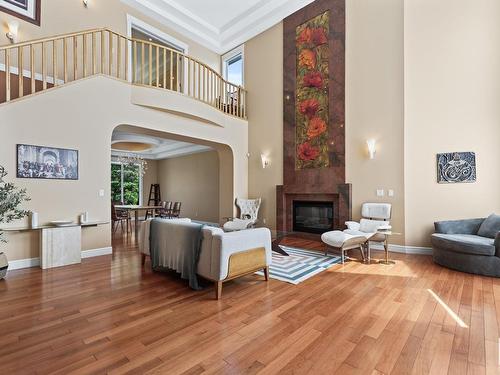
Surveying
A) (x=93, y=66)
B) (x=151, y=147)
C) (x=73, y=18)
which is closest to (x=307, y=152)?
(x=93, y=66)

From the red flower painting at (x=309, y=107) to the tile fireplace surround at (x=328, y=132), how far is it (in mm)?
253

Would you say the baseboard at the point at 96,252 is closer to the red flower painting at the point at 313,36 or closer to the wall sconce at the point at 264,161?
the wall sconce at the point at 264,161

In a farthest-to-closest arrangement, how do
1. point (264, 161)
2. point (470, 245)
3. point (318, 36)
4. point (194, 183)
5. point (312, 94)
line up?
point (194, 183) → point (264, 161) → point (312, 94) → point (318, 36) → point (470, 245)

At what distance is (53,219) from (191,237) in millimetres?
2802

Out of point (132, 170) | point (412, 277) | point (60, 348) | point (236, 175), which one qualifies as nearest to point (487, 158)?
point (412, 277)

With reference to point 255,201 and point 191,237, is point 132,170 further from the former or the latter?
point 191,237

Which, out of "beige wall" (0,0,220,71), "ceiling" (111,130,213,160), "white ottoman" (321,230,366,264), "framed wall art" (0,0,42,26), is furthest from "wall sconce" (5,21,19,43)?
"white ottoman" (321,230,366,264)

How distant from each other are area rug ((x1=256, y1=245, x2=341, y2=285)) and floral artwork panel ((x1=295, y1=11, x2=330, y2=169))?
7.58ft

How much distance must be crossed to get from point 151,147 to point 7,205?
6860mm

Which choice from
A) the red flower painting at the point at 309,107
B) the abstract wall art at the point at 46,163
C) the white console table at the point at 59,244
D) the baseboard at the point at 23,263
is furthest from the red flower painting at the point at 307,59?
the baseboard at the point at 23,263

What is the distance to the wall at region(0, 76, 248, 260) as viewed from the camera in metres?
3.95

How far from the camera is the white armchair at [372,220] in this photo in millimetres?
4773

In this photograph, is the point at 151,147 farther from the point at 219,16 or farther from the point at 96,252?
the point at 96,252

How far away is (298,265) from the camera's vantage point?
4.18 meters
